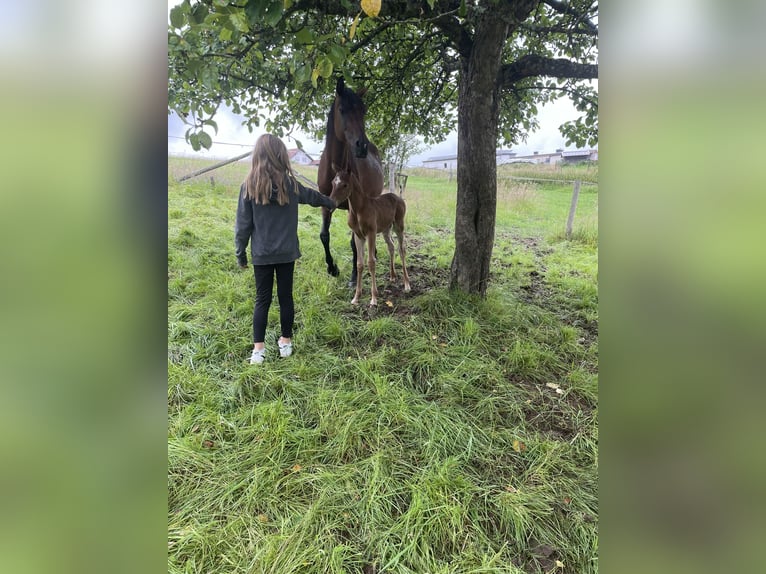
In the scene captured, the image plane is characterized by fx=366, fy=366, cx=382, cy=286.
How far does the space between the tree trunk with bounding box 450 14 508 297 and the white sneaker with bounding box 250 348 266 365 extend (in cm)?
241

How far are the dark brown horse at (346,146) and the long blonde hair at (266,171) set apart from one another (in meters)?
0.88

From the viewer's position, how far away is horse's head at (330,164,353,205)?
3.75 m

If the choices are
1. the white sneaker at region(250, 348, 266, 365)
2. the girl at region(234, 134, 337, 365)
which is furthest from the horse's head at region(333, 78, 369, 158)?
the white sneaker at region(250, 348, 266, 365)

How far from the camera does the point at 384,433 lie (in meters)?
2.38

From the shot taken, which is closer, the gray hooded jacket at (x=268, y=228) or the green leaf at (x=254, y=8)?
the green leaf at (x=254, y=8)

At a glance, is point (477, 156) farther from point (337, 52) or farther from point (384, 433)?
point (384, 433)

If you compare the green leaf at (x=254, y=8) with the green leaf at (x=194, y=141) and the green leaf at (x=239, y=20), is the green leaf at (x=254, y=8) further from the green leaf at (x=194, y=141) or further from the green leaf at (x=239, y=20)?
the green leaf at (x=194, y=141)

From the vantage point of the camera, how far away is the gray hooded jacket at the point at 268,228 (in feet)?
10.1

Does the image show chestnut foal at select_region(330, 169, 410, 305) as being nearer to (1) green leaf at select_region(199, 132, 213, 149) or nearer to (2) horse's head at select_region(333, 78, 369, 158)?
(2) horse's head at select_region(333, 78, 369, 158)

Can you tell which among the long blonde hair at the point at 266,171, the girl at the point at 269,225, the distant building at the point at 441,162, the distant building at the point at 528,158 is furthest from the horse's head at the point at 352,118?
the distant building at the point at 441,162

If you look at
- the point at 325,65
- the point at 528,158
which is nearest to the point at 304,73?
the point at 325,65

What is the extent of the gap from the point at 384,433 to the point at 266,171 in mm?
2208
